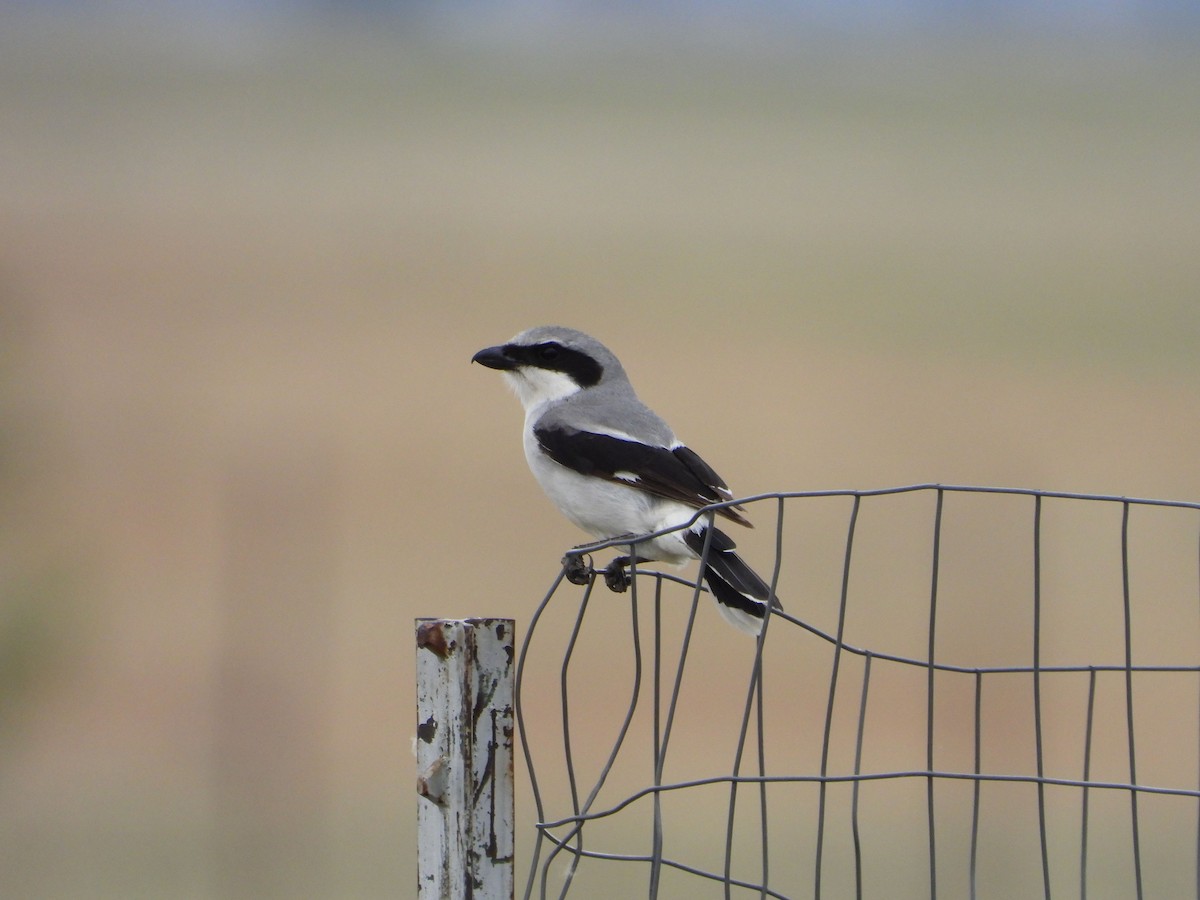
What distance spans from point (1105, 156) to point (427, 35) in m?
19.7

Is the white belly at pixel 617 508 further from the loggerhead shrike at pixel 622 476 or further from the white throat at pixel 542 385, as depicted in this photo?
the white throat at pixel 542 385

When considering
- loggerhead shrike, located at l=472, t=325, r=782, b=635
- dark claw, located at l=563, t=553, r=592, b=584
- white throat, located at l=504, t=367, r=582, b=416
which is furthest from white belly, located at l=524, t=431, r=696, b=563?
white throat, located at l=504, t=367, r=582, b=416

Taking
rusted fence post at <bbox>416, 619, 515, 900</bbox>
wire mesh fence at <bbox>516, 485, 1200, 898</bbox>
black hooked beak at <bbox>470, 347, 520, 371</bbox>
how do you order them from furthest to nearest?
wire mesh fence at <bbox>516, 485, 1200, 898</bbox>
black hooked beak at <bbox>470, 347, 520, 371</bbox>
rusted fence post at <bbox>416, 619, 515, 900</bbox>

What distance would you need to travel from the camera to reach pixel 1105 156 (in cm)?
3422

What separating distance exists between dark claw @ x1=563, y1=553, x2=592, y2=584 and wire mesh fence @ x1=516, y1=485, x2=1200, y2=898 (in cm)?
454

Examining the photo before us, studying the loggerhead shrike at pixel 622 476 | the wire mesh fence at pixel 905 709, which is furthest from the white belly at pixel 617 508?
the wire mesh fence at pixel 905 709

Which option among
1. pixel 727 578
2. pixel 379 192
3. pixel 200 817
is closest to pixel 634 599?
pixel 727 578

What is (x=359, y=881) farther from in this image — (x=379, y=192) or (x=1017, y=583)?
(x=379, y=192)

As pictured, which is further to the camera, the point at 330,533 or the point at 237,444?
the point at 237,444

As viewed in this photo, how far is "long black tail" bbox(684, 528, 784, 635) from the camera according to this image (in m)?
3.31

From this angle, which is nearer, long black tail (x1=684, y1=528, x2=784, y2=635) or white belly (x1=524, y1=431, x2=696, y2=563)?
long black tail (x1=684, y1=528, x2=784, y2=635)

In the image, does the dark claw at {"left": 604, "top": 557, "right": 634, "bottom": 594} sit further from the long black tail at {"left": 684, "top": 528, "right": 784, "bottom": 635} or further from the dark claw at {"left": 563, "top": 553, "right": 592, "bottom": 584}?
the long black tail at {"left": 684, "top": 528, "right": 784, "bottom": 635}

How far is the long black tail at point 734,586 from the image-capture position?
130 inches

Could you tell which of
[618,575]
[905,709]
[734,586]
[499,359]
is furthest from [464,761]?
[905,709]
